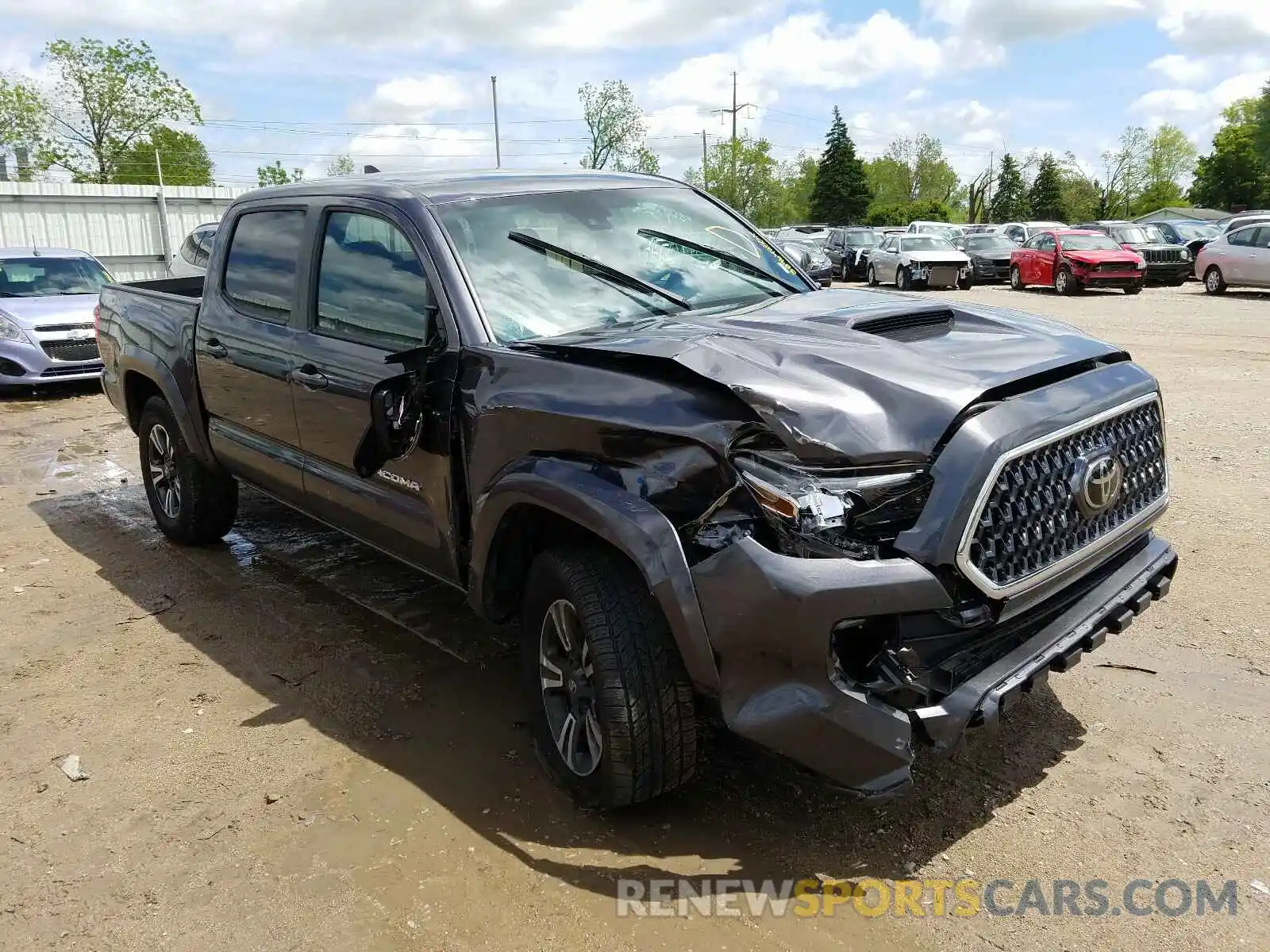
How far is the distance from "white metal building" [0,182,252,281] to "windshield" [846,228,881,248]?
17.8m

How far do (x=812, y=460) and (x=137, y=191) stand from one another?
26.9m

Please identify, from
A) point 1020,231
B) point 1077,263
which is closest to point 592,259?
point 1077,263

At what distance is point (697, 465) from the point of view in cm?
275

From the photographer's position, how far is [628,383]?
2.95 meters

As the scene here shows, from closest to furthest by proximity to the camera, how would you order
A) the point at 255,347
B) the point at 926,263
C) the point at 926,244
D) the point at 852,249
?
1. the point at 255,347
2. the point at 926,263
3. the point at 926,244
4. the point at 852,249

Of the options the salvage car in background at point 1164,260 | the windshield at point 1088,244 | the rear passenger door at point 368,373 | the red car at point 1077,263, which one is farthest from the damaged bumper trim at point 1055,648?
the salvage car in background at point 1164,260

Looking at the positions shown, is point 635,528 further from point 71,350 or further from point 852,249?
point 852,249

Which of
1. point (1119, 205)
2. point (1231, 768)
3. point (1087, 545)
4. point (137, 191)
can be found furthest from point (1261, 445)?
point (1119, 205)

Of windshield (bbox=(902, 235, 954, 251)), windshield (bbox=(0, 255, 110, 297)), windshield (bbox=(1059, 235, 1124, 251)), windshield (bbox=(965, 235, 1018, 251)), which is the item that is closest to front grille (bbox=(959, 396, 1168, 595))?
windshield (bbox=(0, 255, 110, 297))

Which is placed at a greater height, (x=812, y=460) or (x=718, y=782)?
(x=812, y=460)

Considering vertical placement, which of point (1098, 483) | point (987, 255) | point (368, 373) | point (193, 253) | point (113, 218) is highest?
point (113, 218)

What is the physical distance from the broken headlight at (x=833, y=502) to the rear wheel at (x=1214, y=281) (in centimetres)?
2328

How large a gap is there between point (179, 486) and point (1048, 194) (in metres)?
78.9

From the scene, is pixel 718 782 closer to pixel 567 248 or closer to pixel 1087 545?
pixel 1087 545
